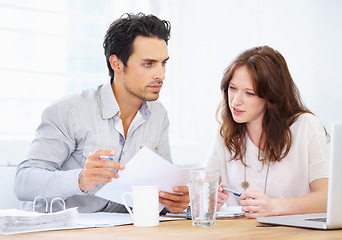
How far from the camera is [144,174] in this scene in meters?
1.43

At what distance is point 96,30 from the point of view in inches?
148

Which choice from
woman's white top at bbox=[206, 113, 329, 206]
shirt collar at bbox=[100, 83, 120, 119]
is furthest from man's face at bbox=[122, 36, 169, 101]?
woman's white top at bbox=[206, 113, 329, 206]

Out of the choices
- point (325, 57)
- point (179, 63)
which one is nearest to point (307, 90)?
point (325, 57)

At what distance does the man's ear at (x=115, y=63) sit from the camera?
226 centimetres

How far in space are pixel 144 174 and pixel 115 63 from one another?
3.23 ft

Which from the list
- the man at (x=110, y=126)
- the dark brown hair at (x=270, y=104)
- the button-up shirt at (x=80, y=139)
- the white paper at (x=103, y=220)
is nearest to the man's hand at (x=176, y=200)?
the man at (x=110, y=126)

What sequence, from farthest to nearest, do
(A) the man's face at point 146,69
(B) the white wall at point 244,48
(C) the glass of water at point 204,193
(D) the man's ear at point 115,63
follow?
(B) the white wall at point 244,48, (D) the man's ear at point 115,63, (A) the man's face at point 146,69, (C) the glass of water at point 204,193

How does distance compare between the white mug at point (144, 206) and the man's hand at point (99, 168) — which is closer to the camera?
the white mug at point (144, 206)

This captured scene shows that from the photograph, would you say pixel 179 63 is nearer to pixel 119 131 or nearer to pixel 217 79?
pixel 217 79

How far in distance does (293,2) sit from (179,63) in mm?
1174

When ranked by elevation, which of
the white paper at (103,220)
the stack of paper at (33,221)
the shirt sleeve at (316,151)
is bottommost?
the white paper at (103,220)

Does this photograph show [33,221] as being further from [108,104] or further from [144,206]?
[108,104]

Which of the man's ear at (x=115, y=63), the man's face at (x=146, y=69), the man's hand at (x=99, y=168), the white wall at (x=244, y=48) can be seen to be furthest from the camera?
the white wall at (x=244, y=48)

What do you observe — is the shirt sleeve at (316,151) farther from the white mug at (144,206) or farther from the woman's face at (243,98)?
the white mug at (144,206)
